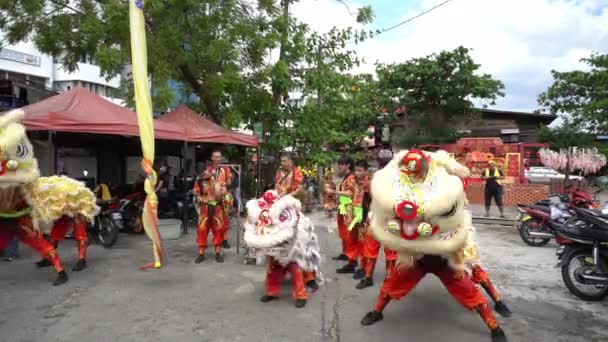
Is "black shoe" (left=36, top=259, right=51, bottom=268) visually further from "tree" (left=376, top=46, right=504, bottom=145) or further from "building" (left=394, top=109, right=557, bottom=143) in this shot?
"building" (left=394, top=109, right=557, bottom=143)

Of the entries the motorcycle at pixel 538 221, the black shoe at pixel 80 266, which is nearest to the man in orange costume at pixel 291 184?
the black shoe at pixel 80 266

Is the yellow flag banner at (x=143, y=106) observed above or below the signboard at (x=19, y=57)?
below

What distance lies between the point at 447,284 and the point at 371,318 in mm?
821

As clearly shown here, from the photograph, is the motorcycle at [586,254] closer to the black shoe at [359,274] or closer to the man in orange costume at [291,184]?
the black shoe at [359,274]

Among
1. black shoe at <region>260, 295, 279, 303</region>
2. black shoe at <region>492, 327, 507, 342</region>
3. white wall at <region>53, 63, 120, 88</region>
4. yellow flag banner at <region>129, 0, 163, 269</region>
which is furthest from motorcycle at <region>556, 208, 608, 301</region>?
white wall at <region>53, 63, 120, 88</region>

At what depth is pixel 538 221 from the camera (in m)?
8.21

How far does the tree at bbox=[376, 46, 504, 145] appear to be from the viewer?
19906mm

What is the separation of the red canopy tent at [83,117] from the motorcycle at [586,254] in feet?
21.9

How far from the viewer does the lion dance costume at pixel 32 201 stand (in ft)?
15.2

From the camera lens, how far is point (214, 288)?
541 cm

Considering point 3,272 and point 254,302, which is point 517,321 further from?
point 3,272

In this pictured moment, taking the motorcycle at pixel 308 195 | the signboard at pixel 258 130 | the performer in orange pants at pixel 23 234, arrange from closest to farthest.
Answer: the performer in orange pants at pixel 23 234
the signboard at pixel 258 130
the motorcycle at pixel 308 195

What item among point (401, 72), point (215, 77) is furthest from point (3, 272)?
point (401, 72)

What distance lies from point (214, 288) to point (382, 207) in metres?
2.74
